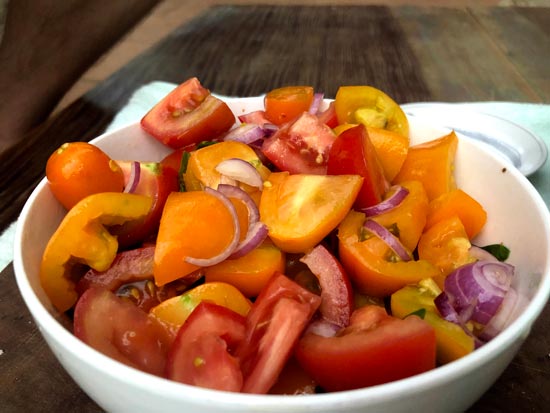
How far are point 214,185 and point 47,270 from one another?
25 cm

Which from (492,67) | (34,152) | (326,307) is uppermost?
(326,307)

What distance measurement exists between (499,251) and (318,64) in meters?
1.26

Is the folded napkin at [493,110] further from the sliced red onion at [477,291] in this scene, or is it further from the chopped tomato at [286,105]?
the sliced red onion at [477,291]

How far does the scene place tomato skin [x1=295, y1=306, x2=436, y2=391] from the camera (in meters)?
0.57

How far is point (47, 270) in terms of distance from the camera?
712 millimetres

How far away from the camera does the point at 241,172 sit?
2.68ft

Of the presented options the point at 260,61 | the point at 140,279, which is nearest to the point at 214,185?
the point at 140,279

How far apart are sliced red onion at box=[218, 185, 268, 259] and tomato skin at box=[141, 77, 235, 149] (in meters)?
0.20

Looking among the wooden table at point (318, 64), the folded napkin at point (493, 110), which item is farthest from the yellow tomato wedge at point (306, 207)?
the folded napkin at point (493, 110)

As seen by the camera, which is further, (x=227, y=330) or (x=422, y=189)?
(x=422, y=189)

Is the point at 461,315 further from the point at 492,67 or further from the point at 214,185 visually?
the point at 492,67

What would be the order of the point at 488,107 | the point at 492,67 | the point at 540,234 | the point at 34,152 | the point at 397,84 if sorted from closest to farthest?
the point at 540,234 → the point at 34,152 → the point at 488,107 → the point at 397,84 → the point at 492,67

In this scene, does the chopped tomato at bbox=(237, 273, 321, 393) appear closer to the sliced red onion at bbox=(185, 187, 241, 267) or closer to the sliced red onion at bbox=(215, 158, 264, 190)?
the sliced red onion at bbox=(185, 187, 241, 267)

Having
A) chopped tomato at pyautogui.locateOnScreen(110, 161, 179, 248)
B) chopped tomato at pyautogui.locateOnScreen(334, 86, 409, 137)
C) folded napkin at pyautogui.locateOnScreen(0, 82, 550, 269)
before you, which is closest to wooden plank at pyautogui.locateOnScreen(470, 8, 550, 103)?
folded napkin at pyautogui.locateOnScreen(0, 82, 550, 269)
